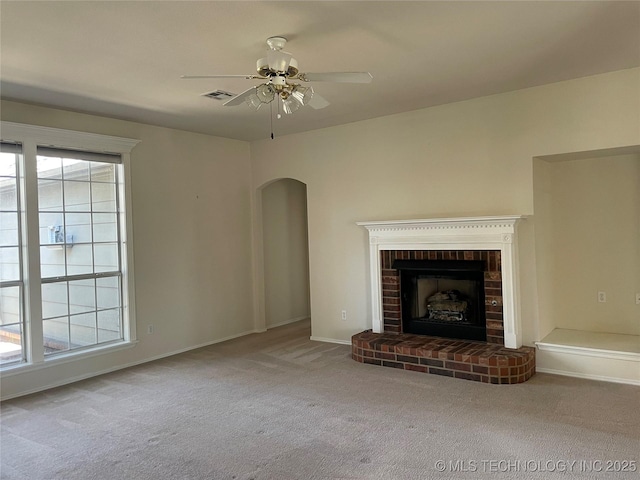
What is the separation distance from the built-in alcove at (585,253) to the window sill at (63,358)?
4.38 m

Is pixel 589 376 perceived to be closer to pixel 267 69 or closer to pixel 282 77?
pixel 282 77

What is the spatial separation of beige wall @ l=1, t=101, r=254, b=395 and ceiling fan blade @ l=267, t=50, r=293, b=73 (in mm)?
2895

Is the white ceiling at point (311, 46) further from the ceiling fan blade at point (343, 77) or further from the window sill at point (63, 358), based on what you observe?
the window sill at point (63, 358)

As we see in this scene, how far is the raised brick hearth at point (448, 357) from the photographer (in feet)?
13.8

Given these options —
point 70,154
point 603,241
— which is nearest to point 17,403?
point 70,154

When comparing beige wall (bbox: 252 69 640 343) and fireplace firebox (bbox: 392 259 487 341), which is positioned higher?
beige wall (bbox: 252 69 640 343)

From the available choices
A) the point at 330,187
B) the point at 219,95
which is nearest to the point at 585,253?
the point at 330,187

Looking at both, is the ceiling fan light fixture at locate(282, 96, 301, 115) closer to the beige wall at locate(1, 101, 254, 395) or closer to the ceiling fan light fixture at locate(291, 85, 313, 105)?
the ceiling fan light fixture at locate(291, 85, 313, 105)

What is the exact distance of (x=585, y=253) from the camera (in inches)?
196

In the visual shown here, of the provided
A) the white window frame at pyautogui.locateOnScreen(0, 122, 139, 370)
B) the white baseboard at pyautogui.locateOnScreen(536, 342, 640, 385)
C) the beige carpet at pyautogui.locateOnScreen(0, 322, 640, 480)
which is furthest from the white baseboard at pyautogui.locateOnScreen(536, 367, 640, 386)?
the white window frame at pyautogui.locateOnScreen(0, 122, 139, 370)

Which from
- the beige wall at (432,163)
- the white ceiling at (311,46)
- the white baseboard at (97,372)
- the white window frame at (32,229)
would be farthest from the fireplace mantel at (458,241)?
the white window frame at (32,229)

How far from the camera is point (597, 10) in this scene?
286 centimetres

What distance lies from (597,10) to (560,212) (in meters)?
2.65

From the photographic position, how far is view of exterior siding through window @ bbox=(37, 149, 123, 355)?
4.70 meters
